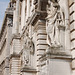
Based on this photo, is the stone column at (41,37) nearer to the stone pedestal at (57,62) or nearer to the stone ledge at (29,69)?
the stone ledge at (29,69)

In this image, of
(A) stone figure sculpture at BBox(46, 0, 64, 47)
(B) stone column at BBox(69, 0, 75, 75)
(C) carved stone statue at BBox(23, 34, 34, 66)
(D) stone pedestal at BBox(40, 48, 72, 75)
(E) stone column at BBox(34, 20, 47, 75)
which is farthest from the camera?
(C) carved stone statue at BBox(23, 34, 34, 66)

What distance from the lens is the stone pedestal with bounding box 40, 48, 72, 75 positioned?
957 cm

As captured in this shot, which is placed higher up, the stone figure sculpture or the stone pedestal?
the stone figure sculpture

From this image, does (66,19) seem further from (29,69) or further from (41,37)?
(29,69)

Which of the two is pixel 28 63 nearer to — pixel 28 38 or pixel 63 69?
pixel 28 38

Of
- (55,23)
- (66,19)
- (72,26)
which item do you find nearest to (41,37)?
→ (55,23)

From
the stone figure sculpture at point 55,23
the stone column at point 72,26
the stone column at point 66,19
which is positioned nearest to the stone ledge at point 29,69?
the stone figure sculpture at point 55,23

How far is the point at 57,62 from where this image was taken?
9758mm

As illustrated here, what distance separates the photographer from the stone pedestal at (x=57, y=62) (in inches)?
377

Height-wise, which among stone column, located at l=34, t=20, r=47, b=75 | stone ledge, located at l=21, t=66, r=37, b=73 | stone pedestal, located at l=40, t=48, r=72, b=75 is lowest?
stone ledge, located at l=21, t=66, r=37, b=73

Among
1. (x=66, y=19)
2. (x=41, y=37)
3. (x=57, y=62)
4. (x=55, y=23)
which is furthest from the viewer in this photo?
(x=41, y=37)

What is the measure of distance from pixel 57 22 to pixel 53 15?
0.52m

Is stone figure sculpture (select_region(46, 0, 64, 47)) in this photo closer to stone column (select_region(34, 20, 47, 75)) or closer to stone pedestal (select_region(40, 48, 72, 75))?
stone pedestal (select_region(40, 48, 72, 75))

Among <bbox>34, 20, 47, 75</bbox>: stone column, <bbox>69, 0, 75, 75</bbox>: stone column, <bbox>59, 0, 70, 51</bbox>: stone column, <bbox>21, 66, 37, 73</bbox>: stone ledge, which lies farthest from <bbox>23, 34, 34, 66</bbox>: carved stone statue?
<bbox>69, 0, 75, 75</bbox>: stone column
